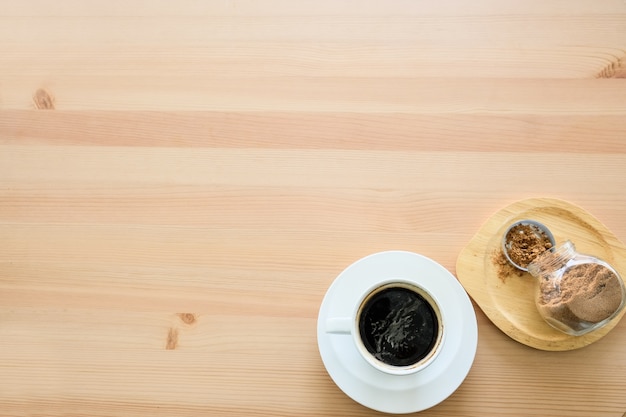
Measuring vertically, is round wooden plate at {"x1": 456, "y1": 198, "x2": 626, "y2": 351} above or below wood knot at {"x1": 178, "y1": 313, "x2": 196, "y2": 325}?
below

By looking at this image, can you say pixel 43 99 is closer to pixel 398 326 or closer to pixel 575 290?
pixel 398 326

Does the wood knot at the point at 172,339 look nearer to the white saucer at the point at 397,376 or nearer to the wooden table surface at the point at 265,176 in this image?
the wooden table surface at the point at 265,176

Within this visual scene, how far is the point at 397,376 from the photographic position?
858 mm

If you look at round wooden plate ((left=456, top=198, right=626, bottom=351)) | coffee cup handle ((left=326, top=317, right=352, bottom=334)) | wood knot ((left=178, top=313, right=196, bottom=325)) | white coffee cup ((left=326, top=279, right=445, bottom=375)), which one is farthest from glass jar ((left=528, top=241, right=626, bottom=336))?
wood knot ((left=178, top=313, right=196, bottom=325))

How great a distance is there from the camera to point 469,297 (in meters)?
0.92

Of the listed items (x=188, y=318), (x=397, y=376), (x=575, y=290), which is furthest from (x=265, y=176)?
(x=575, y=290)

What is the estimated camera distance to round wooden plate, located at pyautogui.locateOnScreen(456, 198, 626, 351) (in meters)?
0.90

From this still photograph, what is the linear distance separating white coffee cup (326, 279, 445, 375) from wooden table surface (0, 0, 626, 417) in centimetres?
14

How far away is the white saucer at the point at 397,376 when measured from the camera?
86 cm

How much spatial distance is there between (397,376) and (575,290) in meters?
0.32

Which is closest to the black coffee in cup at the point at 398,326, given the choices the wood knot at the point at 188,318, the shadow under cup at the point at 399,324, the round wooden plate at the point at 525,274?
the shadow under cup at the point at 399,324

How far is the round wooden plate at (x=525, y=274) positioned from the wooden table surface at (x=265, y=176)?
1.4 inches

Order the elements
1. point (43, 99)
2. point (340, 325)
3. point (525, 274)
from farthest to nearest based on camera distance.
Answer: point (43, 99) → point (525, 274) → point (340, 325)

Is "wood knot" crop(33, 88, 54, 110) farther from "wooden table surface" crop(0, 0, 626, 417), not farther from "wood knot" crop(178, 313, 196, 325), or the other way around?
"wood knot" crop(178, 313, 196, 325)
